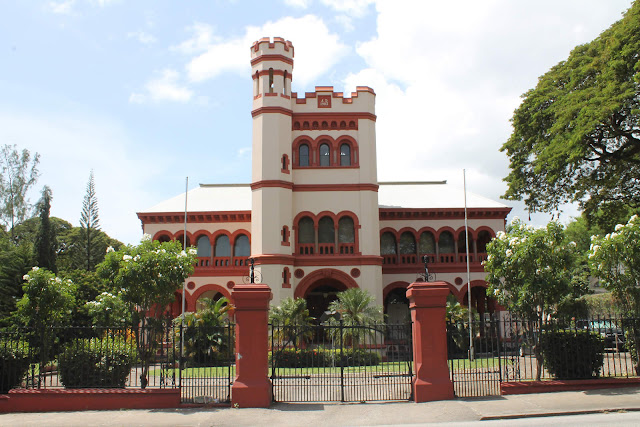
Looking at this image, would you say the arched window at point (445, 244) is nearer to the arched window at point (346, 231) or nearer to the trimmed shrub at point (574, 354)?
the arched window at point (346, 231)

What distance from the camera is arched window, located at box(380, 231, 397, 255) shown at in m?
34.1

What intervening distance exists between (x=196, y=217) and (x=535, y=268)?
2261 cm

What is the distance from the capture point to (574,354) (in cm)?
1412

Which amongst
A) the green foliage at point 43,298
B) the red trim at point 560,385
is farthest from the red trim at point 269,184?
the red trim at point 560,385

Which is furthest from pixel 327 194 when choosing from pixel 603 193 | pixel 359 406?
pixel 359 406

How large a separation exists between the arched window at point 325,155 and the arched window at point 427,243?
774 cm

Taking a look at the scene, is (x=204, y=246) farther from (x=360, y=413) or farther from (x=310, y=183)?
(x=360, y=413)

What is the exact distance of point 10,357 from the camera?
13.7m

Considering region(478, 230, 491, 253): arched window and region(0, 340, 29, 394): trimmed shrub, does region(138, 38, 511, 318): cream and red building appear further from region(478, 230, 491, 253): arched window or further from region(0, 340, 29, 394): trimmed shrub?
region(0, 340, 29, 394): trimmed shrub

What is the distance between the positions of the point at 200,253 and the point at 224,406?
21.5m

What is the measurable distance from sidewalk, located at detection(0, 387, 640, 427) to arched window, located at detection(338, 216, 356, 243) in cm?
1859

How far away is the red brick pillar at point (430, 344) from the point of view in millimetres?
12859

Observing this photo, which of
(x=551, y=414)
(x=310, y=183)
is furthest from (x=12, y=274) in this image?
(x=551, y=414)

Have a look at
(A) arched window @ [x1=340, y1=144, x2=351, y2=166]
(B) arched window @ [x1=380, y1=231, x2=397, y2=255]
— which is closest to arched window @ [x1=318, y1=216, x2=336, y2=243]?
(A) arched window @ [x1=340, y1=144, x2=351, y2=166]
